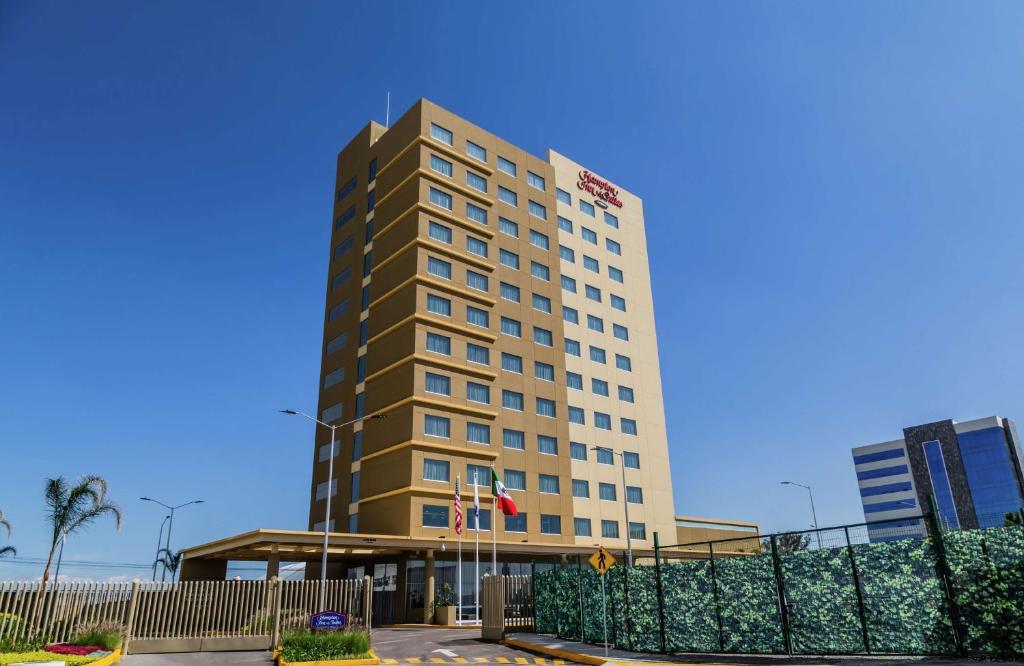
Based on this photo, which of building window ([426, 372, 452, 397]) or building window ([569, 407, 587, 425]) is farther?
building window ([569, 407, 587, 425])

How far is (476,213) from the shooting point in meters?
64.9

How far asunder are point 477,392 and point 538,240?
61.1ft

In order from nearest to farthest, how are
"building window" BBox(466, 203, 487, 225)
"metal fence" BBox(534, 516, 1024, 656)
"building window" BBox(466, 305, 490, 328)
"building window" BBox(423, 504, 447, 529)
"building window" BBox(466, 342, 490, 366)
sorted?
1. "metal fence" BBox(534, 516, 1024, 656)
2. "building window" BBox(423, 504, 447, 529)
3. "building window" BBox(466, 342, 490, 366)
4. "building window" BBox(466, 305, 490, 328)
5. "building window" BBox(466, 203, 487, 225)

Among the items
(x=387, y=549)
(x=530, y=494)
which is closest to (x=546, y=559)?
(x=530, y=494)

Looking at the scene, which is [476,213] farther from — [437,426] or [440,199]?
[437,426]

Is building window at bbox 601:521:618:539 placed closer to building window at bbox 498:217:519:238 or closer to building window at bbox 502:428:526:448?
building window at bbox 502:428:526:448

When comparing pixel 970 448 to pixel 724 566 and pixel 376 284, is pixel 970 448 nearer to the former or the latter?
pixel 376 284

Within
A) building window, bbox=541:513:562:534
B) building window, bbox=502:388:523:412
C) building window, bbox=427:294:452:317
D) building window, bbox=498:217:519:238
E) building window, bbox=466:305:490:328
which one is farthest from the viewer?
building window, bbox=498:217:519:238

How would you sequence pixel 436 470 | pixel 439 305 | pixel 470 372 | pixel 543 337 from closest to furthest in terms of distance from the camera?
pixel 436 470 → pixel 470 372 → pixel 439 305 → pixel 543 337

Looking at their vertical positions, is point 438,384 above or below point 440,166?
below

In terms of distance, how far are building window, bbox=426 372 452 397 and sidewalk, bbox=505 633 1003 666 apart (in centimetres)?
2827

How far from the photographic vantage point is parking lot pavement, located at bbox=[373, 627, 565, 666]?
23578 millimetres

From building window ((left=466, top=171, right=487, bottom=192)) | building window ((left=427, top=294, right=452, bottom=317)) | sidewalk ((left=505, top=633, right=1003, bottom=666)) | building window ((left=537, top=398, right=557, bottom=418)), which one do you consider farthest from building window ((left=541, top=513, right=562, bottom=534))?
building window ((left=466, top=171, right=487, bottom=192))


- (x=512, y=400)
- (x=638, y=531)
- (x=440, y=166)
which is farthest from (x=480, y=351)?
(x=638, y=531)
